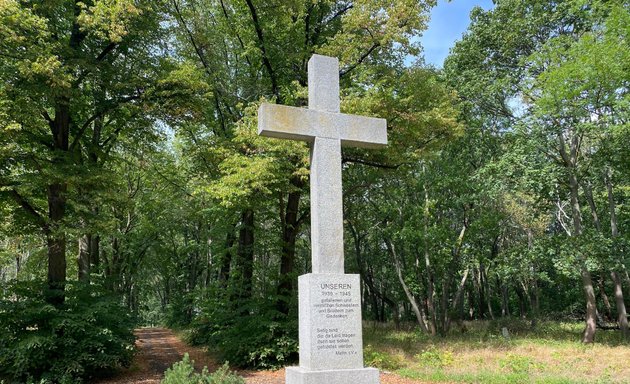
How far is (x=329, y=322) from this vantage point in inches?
232

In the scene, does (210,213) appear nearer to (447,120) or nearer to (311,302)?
(447,120)

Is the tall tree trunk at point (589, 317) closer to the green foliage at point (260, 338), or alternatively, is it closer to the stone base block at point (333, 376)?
the green foliage at point (260, 338)

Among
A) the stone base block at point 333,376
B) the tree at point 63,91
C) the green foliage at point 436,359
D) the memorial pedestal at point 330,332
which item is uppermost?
the tree at point 63,91

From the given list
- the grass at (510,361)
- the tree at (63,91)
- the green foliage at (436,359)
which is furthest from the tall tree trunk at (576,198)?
the tree at (63,91)

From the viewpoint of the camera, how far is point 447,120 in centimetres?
1383

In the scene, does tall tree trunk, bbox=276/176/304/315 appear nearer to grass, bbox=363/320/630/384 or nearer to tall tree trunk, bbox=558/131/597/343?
grass, bbox=363/320/630/384

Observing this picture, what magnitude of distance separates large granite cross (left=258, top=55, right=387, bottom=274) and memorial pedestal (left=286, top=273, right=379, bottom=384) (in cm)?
25

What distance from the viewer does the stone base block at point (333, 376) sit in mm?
5590

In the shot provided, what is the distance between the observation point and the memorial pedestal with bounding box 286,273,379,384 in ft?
18.9

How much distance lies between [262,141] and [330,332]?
8195mm

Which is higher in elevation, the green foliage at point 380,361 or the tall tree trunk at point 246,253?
the tall tree trunk at point 246,253

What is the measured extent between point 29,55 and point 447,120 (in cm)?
1055

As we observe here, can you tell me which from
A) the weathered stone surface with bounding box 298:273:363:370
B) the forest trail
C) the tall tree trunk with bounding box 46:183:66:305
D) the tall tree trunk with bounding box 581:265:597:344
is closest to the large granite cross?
the weathered stone surface with bounding box 298:273:363:370

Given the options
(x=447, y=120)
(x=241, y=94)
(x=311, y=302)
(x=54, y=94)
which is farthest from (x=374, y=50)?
(x=311, y=302)
